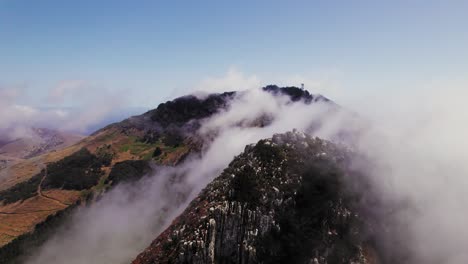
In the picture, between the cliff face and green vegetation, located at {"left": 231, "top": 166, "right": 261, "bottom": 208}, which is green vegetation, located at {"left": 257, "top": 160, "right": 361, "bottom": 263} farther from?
green vegetation, located at {"left": 231, "top": 166, "right": 261, "bottom": 208}

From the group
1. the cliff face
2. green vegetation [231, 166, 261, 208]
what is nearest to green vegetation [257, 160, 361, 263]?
the cliff face

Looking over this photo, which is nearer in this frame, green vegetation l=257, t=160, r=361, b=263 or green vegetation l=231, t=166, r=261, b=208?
green vegetation l=257, t=160, r=361, b=263

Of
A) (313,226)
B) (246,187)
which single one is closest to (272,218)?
(246,187)

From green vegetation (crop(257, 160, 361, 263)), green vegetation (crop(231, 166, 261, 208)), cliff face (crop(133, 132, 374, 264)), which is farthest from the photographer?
green vegetation (crop(231, 166, 261, 208))

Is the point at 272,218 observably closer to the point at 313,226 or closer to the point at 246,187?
the point at 246,187

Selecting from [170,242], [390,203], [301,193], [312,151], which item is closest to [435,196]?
[390,203]

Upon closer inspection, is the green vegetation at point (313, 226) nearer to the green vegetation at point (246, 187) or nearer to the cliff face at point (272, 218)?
the cliff face at point (272, 218)

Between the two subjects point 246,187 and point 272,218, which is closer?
point 272,218

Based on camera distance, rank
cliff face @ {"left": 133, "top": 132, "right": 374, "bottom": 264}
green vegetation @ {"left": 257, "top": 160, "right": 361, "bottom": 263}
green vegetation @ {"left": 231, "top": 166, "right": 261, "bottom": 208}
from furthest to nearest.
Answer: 1. green vegetation @ {"left": 231, "top": 166, "right": 261, "bottom": 208}
2. green vegetation @ {"left": 257, "top": 160, "right": 361, "bottom": 263}
3. cliff face @ {"left": 133, "top": 132, "right": 374, "bottom": 264}
